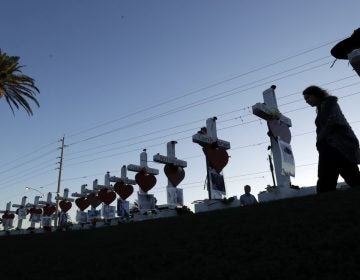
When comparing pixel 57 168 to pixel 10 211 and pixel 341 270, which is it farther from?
pixel 341 270

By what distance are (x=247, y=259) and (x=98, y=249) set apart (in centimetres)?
372

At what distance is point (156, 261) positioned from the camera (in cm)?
515

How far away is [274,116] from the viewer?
15547mm

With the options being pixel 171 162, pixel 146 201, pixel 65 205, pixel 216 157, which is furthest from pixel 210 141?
pixel 65 205

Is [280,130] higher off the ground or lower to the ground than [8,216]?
lower

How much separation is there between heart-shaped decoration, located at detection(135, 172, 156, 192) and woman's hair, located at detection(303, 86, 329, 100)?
17.7 metres

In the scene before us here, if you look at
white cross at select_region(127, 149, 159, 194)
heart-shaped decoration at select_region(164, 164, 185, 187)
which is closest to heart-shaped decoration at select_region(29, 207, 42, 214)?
white cross at select_region(127, 149, 159, 194)

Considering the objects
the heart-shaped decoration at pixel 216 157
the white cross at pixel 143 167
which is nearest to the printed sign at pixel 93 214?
the white cross at pixel 143 167

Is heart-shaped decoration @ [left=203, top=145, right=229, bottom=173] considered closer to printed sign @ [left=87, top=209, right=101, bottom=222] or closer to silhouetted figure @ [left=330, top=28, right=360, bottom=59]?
silhouetted figure @ [left=330, top=28, right=360, bottom=59]

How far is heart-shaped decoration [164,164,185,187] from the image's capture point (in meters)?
21.3

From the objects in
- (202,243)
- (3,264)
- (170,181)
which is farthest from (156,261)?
(170,181)

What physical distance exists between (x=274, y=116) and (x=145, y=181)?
431 inches

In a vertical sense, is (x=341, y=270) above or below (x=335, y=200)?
below

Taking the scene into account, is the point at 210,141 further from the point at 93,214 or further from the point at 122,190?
the point at 93,214
